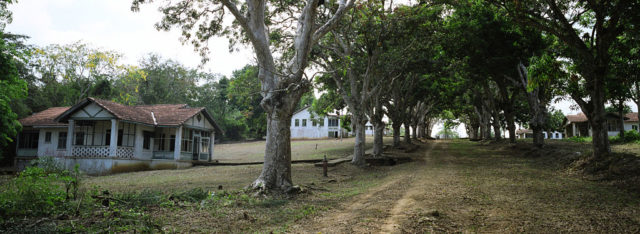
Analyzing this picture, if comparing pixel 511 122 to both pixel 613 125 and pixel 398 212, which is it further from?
pixel 613 125

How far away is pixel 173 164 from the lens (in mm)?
26094

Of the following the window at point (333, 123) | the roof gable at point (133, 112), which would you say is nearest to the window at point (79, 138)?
the roof gable at point (133, 112)

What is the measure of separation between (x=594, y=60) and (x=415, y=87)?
17513 mm

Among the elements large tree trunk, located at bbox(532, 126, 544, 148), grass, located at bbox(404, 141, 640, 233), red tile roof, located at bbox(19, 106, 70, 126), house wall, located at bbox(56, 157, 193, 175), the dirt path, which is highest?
red tile roof, located at bbox(19, 106, 70, 126)

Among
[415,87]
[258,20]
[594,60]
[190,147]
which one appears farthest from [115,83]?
[594,60]

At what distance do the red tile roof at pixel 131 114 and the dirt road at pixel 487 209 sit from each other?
19579 millimetres

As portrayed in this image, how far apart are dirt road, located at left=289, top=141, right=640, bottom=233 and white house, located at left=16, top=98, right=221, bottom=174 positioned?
63.7ft

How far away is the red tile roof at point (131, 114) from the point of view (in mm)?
22938

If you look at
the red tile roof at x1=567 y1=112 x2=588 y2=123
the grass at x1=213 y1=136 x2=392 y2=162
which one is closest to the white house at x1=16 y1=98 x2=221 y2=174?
the grass at x1=213 y1=136 x2=392 y2=162

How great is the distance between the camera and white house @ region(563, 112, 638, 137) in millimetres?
48781

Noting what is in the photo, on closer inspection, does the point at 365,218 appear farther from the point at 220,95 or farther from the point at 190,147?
the point at 220,95

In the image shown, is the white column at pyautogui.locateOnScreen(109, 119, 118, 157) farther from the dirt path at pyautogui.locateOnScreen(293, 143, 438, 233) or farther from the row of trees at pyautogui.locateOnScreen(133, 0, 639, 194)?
the dirt path at pyautogui.locateOnScreen(293, 143, 438, 233)

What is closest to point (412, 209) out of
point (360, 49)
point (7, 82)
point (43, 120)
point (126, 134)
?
point (360, 49)

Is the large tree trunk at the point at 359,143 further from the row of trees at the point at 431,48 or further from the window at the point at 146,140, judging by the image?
the window at the point at 146,140
